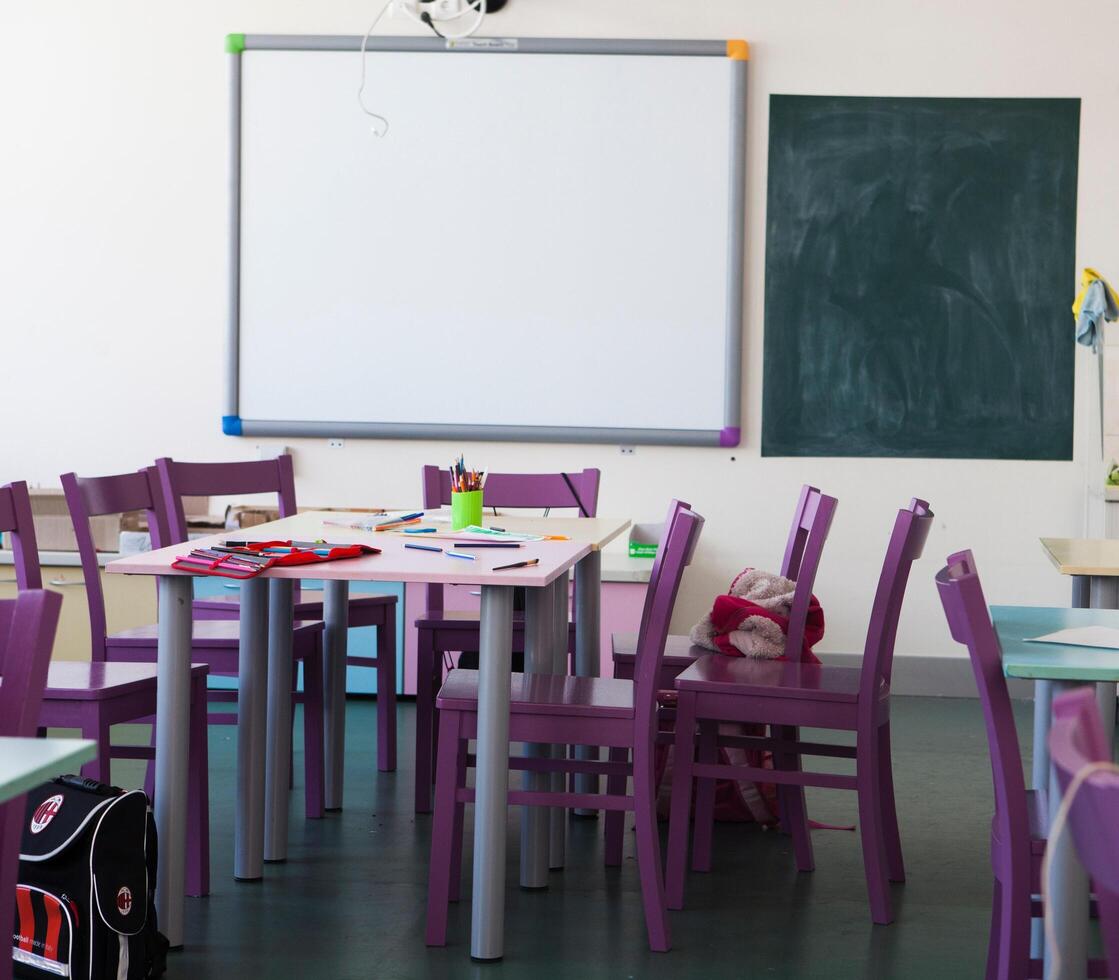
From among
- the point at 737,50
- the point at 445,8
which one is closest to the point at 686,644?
the point at 737,50

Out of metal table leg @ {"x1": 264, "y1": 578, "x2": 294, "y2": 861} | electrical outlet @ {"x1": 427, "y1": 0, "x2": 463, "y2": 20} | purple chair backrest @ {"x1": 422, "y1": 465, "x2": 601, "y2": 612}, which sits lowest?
metal table leg @ {"x1": 264, "y1": 578, "x2": 294, "y2": 861}

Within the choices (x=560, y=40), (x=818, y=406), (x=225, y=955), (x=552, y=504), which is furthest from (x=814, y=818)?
(x=560, y=40)

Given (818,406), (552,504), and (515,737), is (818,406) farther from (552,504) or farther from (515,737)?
(515,737)

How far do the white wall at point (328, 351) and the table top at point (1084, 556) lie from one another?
1.48 metres

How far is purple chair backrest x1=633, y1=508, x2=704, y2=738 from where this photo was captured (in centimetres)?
263

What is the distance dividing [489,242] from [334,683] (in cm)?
214

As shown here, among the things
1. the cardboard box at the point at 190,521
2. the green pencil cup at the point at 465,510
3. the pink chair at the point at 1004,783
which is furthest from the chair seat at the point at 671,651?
the cardboard box at the point at 190,521

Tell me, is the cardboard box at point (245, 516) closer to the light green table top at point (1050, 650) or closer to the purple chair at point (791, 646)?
the purple chair at point (791, 646)

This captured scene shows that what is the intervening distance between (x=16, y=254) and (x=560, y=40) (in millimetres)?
2258

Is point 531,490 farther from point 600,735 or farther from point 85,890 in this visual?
point 85,890

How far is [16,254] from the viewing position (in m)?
5.48

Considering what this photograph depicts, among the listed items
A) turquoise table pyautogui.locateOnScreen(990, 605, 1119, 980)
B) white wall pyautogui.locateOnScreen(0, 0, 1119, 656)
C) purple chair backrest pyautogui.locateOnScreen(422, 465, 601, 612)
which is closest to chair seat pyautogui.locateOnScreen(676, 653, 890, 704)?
turquoise table pyautogui.locateOnScreen(990, 605, 1119, 980)

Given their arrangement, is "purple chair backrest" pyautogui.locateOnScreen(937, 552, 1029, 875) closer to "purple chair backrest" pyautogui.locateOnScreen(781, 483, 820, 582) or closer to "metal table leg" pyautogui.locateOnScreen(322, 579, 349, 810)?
"purple chair backrest" pyautogui.locateOnScreen(781, 483, 820, 582)

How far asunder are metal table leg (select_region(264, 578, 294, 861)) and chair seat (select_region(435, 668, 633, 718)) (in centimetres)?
42
